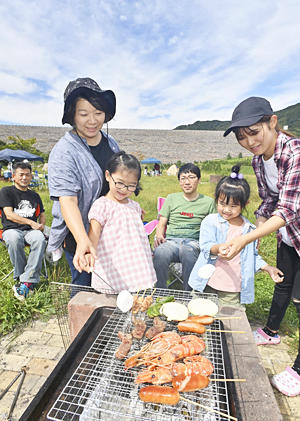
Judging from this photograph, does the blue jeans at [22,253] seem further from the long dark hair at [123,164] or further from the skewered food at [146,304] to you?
the skewered food at [146,304]

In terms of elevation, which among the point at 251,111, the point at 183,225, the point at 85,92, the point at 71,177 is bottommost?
the point at 183,225

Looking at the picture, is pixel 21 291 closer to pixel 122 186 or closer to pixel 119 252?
pixel 119 252

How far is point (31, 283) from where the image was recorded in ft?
13.9

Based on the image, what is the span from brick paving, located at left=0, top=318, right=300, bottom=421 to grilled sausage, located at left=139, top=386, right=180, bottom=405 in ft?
5.18

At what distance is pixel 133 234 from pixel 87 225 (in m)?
0.50

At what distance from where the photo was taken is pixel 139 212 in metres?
2.84

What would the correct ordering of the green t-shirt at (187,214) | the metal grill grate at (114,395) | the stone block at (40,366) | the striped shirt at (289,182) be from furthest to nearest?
1. the green t-shirt at (187,214)
2. the stone block at (40,366)
3. the striped shirt at (289,182)
4. the metal grill grate at (114,395)

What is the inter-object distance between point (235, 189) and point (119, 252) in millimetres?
1464

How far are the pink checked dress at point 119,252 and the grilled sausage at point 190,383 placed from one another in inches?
39.6

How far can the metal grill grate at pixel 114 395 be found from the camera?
138 centimetres

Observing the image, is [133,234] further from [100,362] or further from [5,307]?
[5,307]

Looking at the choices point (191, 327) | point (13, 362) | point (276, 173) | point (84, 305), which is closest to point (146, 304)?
point (191, 327)

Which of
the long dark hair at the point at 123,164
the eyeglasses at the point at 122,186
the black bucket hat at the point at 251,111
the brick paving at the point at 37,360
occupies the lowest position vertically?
the brick paving at the point at 37,360

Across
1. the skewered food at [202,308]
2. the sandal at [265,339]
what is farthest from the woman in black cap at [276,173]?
the sandal at [265,339]
